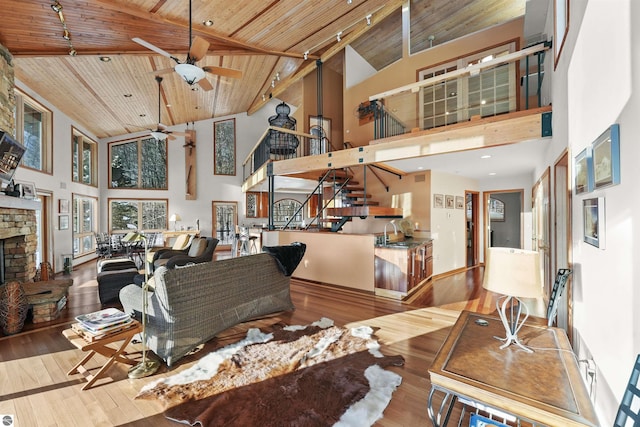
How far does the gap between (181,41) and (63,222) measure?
5.31 meters

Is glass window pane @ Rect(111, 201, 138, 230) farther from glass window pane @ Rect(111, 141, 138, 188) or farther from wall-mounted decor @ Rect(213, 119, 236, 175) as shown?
wall-mounted decor @ Rect(213, 119, 236, 175)

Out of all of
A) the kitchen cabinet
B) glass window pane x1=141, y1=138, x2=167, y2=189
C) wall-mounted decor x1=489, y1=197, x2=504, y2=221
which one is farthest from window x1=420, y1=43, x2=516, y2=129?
glass window pane x1=141, y1=138, x2=167, y2=189

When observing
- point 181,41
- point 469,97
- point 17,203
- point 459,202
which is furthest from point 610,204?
point 17,203

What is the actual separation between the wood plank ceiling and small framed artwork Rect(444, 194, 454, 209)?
4046 mm

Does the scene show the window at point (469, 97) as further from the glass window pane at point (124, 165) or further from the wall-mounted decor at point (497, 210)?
the glass window pane at point (124, 165)

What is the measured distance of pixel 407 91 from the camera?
4.79m

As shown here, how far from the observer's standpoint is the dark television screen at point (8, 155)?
3779mm

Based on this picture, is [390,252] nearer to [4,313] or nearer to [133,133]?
[4,313]

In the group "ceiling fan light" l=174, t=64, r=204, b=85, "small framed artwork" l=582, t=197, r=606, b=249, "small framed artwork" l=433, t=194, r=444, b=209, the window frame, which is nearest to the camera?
"small framed artwork" l=582, t=197, r=606, b=249

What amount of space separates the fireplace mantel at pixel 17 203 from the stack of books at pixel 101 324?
2.92 meters

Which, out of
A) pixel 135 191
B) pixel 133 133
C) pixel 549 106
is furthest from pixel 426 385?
pixel 133 133

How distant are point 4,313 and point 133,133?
320 inches

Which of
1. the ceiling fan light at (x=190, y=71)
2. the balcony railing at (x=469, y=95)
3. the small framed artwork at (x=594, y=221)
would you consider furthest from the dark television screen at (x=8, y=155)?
the small framed artwork at (x=594, y=221)

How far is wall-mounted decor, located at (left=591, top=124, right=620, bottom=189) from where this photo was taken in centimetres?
134
